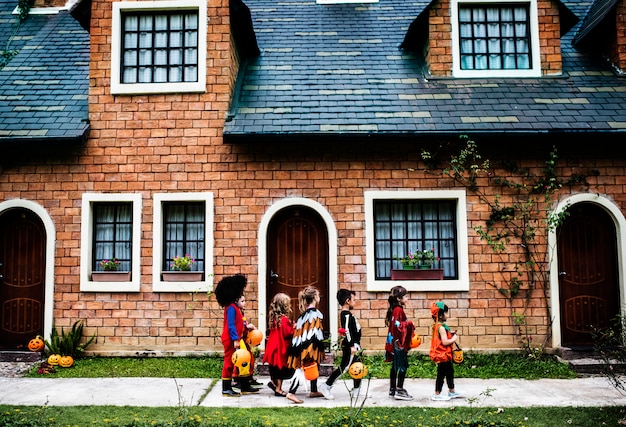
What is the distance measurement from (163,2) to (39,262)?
5.15 m

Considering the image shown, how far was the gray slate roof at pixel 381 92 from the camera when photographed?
30.2 ft

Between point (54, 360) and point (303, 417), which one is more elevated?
point (54, 360)

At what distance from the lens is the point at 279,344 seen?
22.3 ft

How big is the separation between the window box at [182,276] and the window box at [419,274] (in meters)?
3.34

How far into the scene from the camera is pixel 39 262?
962 cm

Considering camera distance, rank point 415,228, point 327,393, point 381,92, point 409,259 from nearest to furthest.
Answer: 1. point 327,393
2. point 409,259
3. point 415,228
4. point 381,92

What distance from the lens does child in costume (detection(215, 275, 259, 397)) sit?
6.81 m

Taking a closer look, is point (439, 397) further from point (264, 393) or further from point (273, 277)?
point (273, 277)

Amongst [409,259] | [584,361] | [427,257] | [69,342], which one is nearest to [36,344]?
[69,342]

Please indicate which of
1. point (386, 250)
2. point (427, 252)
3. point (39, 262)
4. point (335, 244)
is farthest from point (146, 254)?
point (427, 252)

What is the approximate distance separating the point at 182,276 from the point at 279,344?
3140mm

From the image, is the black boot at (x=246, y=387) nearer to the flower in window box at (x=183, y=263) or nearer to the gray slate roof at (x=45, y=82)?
the flower in window box at (x=183, y=263)

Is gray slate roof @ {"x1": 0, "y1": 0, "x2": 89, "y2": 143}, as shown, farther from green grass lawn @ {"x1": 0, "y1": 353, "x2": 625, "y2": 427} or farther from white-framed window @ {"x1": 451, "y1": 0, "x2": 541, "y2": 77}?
white-framed window @ {"x1": 451, "y1": 0, "x2": 541, "y2": 77}

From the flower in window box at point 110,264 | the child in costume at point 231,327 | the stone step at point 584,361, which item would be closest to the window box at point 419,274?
the stone step at point 584,361
